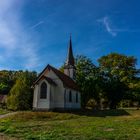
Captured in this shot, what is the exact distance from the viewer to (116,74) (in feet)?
200

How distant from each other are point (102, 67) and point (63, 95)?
26.3 metres

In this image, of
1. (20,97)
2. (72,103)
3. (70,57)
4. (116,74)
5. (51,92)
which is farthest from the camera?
(116,74)

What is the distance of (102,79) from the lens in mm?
58406

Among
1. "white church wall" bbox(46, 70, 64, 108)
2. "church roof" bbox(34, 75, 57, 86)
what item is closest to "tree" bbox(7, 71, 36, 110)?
"church roof" bbox(34, 75, 57, 86)

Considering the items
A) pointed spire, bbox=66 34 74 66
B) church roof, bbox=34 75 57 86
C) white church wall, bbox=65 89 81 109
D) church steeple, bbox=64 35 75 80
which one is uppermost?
pointed spire, bbox=66 34 74 66

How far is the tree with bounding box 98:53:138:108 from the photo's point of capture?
58.2 m

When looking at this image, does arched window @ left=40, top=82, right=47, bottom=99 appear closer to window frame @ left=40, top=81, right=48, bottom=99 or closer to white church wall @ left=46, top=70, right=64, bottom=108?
window frame @ left=40, top=81, right=48, bottom=99

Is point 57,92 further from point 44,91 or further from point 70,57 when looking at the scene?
point 70,57

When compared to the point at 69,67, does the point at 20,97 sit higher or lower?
lower

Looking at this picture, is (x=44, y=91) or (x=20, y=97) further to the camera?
(x=20, y=97)

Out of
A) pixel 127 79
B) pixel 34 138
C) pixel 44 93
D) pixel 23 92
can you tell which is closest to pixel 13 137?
pixel 34 138

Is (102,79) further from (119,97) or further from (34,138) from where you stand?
(34,138)

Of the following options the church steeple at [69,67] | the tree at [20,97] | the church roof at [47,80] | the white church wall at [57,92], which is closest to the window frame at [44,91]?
the church roof at [47,80]

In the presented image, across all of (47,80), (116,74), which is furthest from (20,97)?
(116,74)
